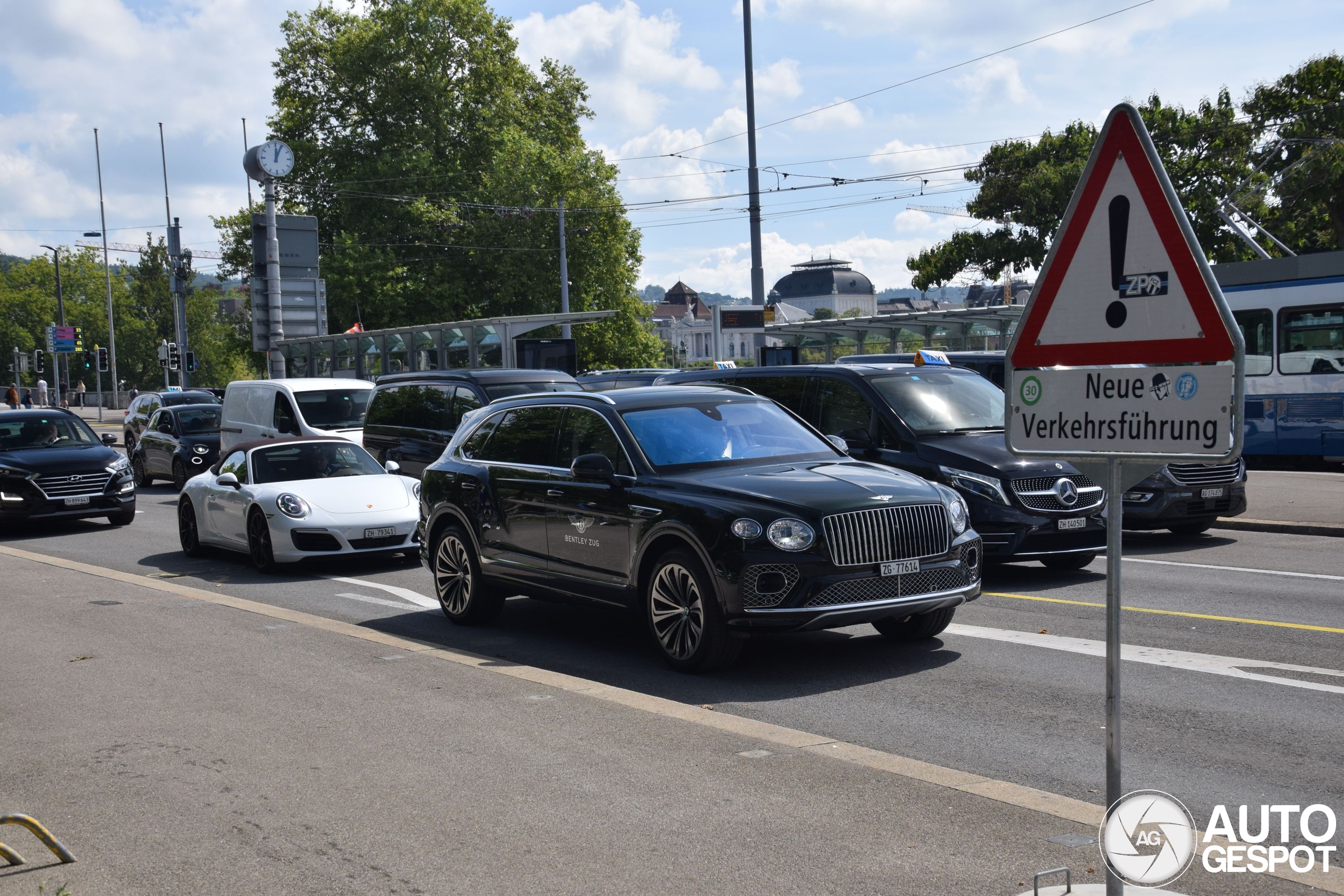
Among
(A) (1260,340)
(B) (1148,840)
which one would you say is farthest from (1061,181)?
(B) (1148,840)

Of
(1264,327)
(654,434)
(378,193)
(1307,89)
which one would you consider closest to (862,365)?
(654,434)

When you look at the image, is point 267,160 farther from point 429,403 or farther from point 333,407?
point 429,403

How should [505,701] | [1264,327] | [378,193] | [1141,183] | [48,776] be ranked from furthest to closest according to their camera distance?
1. [378,193]
2. [1264,327]
3. [505,701]
4. [48,776]
5. [1141,183]

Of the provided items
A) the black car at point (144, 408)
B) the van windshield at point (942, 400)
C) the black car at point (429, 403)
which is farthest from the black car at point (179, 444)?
the van windshield at point (942, 400)

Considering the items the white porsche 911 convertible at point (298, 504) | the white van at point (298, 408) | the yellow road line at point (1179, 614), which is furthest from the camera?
the white van at point (298, 408)

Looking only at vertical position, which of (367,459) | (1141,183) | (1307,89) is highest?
(1307,89)

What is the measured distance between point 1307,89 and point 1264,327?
1766 cm

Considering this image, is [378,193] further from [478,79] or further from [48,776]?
[48,776]

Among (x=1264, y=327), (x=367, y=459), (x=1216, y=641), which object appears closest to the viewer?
(x=1216, y=641)

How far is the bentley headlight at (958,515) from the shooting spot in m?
8.16

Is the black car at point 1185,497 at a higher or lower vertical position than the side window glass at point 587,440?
lower

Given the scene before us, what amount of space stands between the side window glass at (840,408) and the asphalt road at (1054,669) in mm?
1833

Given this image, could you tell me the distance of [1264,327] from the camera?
23891 millimetres

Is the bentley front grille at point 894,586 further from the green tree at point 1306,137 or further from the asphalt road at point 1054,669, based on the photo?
the green tree at point 1306,137
